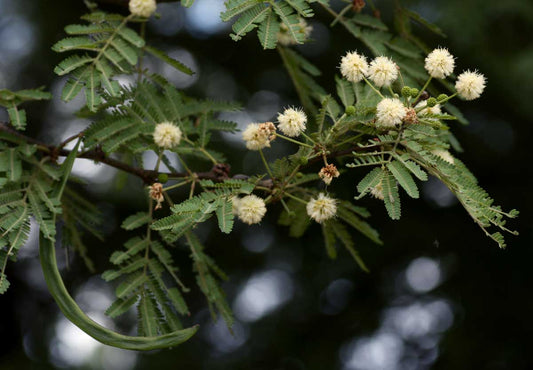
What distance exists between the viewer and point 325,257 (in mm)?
3367

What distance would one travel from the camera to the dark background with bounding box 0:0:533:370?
3.19 meters

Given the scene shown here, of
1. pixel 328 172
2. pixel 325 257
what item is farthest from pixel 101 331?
pixel 325 257

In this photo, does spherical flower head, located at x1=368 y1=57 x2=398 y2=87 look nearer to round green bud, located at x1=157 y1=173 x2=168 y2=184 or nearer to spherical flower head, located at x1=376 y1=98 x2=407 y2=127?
spherical flower head, located at x1=376 y1=98 x2=407 y2=127

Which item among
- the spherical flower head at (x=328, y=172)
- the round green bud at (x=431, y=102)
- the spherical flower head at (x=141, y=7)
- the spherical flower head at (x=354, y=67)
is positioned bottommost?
the spherical flower head at (x=328, y=172)

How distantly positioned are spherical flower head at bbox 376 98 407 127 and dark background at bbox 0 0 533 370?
1.71 metres

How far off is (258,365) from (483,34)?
1.88m

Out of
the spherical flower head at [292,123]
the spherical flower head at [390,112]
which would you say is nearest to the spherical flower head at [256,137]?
the spherical flower head at [292,123]

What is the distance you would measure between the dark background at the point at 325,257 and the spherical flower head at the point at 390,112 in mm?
1713

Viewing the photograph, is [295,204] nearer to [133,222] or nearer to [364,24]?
[133,222]

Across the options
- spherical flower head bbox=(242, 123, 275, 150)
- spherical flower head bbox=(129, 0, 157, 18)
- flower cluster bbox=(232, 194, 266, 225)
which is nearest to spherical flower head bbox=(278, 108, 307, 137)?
spherical flower head bbox=(242, 123, 275, 150)

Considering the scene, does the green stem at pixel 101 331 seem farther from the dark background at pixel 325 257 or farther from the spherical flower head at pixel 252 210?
the dark background at pixel 325 257

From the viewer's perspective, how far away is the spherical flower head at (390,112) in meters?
1.41

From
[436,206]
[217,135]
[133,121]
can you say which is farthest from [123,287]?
[436,206]

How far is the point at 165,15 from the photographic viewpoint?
355 cm
